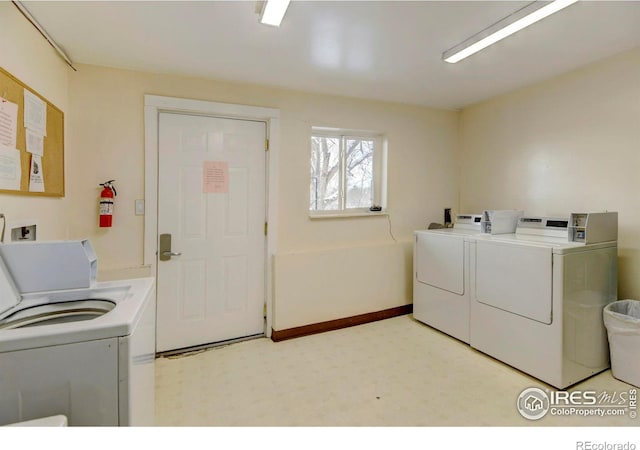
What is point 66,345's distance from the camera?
1119 millimetres

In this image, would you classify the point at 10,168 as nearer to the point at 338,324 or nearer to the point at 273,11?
the point at 273,11

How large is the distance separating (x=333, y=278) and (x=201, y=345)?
1.37 m

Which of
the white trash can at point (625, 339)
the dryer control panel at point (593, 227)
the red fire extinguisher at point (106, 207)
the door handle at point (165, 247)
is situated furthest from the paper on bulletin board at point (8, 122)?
the white trash can at point (625, 339)

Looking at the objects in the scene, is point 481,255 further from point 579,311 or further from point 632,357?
point 632,357

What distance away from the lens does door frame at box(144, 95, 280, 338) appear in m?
2.64

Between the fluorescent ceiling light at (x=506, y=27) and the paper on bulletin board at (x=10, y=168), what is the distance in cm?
→ 274

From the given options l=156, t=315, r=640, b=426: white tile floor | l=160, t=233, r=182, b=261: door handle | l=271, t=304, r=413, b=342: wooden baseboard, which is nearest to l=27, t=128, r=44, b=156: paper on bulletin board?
l=160, t=233, r=182, b=261: door handle

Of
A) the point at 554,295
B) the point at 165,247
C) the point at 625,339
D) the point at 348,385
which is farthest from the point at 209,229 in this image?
the point at 625,339

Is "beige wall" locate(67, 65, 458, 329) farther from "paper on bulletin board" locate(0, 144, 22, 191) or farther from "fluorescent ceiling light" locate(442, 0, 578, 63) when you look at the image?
"fluorescent ceiling light" locate(442, 0, 578, 63)

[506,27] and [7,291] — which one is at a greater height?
[506,27]

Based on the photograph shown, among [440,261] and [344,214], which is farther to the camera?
[344,214]

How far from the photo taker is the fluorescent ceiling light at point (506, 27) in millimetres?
1746

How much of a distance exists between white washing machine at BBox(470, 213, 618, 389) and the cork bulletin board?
3.19 metres

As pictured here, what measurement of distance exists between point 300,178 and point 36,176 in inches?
77.0
